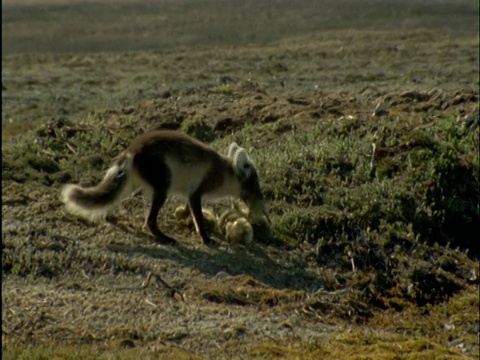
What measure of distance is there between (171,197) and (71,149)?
251 cm

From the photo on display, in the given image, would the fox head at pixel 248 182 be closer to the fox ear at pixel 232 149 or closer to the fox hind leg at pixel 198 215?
the fox ear at pixel 232 149

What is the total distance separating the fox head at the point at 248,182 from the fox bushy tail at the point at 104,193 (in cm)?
148

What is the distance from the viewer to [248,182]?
1252cm

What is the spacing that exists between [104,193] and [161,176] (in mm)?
707

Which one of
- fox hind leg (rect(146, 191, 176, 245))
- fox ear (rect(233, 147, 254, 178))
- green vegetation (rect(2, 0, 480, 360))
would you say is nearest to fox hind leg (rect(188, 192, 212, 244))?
green vegetation (rect(2, 0, 480, 360))

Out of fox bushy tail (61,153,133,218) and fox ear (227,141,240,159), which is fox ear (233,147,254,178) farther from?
fox bushy tail (61,153,133,218)

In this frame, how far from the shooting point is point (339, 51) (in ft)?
108

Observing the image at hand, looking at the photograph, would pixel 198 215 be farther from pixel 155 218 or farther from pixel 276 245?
pixel 276 245

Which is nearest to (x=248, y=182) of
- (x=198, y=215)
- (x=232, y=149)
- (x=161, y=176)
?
(x=232, y=149)

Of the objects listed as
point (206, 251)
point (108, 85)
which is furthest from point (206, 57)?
point (206, 251)

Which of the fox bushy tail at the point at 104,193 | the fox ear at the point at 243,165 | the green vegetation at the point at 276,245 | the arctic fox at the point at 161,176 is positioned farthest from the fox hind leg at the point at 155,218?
the fox ear at the point at 243,165

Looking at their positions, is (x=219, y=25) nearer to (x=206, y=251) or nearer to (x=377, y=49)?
(x=377, y=49)

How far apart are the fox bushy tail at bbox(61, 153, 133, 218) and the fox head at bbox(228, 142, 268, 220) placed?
4.85ft

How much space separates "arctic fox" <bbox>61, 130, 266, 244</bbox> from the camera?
11.7 m
